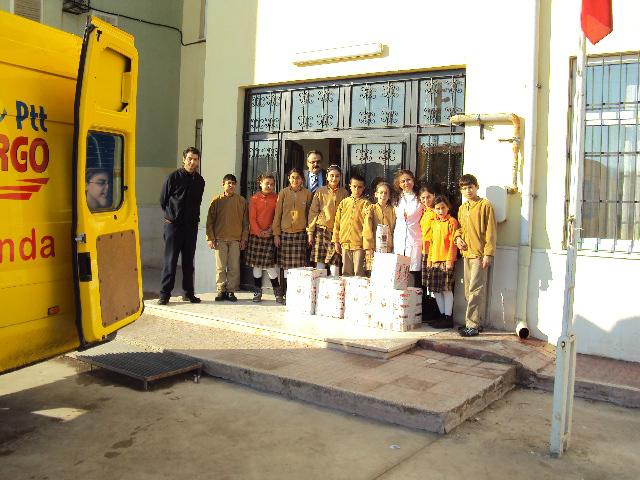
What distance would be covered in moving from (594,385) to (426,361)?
157cm

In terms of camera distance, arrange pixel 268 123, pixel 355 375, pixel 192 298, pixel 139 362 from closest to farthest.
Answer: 1. pixel 355 375
2. pixel 139 362
3. pixel 192 298
4. pixel 268 123

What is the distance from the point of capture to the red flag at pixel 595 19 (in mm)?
4406

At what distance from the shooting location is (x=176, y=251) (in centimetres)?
869

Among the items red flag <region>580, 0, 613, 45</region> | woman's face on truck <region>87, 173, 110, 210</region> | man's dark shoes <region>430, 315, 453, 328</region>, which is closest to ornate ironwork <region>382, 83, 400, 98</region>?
man's dark shoes <region>430, 315, 453, 328</region>

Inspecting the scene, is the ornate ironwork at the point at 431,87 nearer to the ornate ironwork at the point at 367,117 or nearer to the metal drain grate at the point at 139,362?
the ornate ironwork at the point at 367,117

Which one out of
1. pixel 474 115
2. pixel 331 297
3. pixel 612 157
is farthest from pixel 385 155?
pixel 612 157

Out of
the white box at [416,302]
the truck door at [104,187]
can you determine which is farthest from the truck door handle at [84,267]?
the white box at [416,302]

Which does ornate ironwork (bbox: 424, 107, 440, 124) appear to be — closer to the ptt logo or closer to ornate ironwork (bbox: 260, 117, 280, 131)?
ornate ironwork (bbox: 260, 117, 280, 131)

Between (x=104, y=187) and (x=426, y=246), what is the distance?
391cm

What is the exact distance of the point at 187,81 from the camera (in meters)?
14.0

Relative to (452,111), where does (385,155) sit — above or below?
below

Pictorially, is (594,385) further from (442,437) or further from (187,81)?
(187,81)

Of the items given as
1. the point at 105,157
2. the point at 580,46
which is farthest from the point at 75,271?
the point at 580,46

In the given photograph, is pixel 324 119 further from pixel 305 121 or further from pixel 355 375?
pixel 355 375
